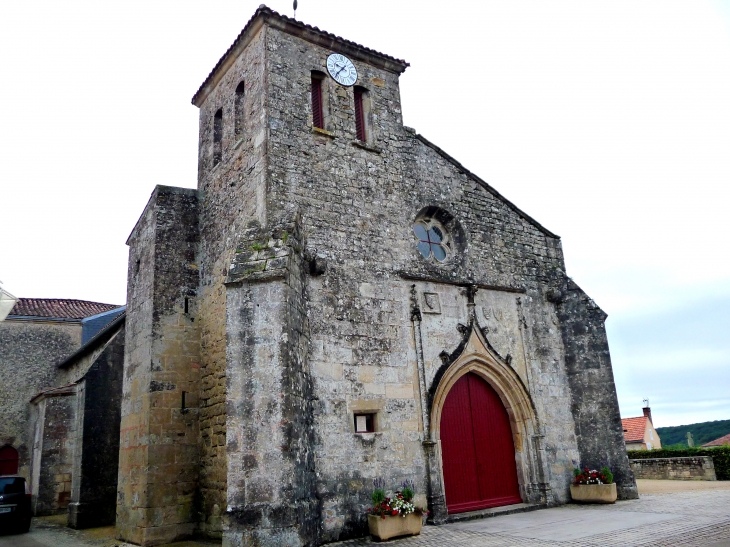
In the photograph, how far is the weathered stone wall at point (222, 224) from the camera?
980 centimetres

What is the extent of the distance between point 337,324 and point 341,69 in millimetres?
5318

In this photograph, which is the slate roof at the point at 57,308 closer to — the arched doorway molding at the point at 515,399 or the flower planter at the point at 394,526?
the arched doorway molding at the point at 515,399

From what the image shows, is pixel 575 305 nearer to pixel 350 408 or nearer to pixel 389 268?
pixel 389 268

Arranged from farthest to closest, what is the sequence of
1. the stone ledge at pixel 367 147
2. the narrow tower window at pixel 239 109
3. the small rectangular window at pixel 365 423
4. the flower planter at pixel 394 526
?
1. the narrow tower window at pixel 239 109
2. the stone ledge at pixel 367 147
3. the small rectangular window at pixel 365 423
4. the flower planter at pixel 394 526

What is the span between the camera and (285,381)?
7.86m

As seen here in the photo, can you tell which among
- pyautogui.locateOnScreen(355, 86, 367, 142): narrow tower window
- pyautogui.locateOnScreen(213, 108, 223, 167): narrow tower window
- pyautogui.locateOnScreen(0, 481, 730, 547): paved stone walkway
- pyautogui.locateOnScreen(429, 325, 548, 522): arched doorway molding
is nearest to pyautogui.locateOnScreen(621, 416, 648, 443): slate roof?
pyautogui.locateOnScreen(0, 481, 730, 547): paved stone walkway

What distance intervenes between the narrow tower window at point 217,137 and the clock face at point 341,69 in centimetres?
265

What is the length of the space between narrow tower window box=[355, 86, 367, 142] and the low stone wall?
12.9 metres

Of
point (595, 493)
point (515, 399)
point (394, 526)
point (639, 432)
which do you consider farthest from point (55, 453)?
point (639, 432)

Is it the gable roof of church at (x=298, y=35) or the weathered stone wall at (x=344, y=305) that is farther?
the gable roof of church at (x=298, y=35)

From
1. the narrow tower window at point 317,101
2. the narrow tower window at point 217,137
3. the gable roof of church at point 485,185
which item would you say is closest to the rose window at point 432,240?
the gable roof of church at point 485,185

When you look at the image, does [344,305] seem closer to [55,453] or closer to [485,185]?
[485,185]

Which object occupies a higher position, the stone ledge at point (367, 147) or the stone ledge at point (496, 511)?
the stone ledge at point (367, 147)

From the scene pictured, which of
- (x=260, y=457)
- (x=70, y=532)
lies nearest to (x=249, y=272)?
(x=260, y=457)
